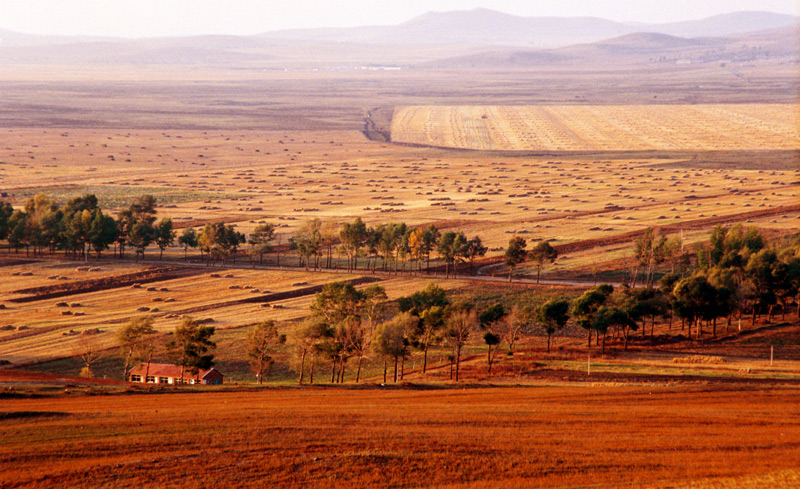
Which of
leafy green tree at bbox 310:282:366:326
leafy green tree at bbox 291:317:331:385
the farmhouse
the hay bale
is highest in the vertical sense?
leafy green tree at bbox 310:282:366:326

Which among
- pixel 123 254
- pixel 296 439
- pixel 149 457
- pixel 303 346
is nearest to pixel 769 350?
pixel 303 346

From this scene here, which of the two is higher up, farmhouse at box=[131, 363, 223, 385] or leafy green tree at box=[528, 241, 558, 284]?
leafy green tree at box=[528, 241, 558, 284]

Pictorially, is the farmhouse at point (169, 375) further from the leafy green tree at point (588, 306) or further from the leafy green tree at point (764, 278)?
the leafy green tree at point (764, 278)

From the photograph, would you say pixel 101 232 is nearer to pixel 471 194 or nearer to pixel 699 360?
pixel 699 360

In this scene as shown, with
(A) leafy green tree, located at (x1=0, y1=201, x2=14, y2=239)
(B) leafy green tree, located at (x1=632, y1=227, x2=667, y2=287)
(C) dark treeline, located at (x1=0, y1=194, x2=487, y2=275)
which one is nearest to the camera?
(B) leafy green tree, located at (x1=632, y1=227, x2=667, y2=287)

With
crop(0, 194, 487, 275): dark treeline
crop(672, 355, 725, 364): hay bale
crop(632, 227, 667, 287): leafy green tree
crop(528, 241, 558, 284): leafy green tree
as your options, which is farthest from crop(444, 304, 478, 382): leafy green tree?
crop(632, 227, 667, 287): leafy green tree

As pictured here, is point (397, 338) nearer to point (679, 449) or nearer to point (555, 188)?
point (679, 449)

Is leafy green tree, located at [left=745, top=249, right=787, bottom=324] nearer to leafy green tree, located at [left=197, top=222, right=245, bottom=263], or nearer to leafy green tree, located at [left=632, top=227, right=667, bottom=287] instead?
leafy green tree, located at [left=632, top=227, right=667, bottom=287]
